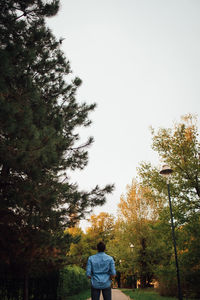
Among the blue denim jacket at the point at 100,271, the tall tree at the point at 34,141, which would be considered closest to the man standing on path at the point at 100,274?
the blue denim jacket at the point at 100,271

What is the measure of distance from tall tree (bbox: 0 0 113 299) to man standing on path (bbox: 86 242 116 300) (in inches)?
41.5

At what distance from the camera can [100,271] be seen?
3736 millimetres

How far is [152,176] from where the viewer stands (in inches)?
547

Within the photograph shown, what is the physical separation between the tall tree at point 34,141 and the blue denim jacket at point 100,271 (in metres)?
1.04

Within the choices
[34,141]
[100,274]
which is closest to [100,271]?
[100,274]

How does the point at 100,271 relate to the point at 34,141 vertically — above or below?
below

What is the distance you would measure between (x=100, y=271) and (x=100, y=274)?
0.16 feet

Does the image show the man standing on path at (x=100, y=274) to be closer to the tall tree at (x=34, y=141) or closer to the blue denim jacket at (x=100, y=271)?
the blue denim jacket at (x=100, y=271)

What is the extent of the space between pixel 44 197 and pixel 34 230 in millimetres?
913

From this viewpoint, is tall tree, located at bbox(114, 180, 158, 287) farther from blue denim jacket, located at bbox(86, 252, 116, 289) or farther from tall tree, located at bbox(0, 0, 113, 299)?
blue denim jacket, located at bbox(86, 252, 116, 289)

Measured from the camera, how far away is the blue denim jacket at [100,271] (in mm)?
3680

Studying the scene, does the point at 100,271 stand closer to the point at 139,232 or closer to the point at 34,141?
the point at 34,141

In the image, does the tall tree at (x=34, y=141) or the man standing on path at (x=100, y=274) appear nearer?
the man standing on path at (x=100, y=274)

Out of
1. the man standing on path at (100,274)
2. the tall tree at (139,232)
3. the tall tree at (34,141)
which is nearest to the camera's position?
the man standing on path at (100,274)
